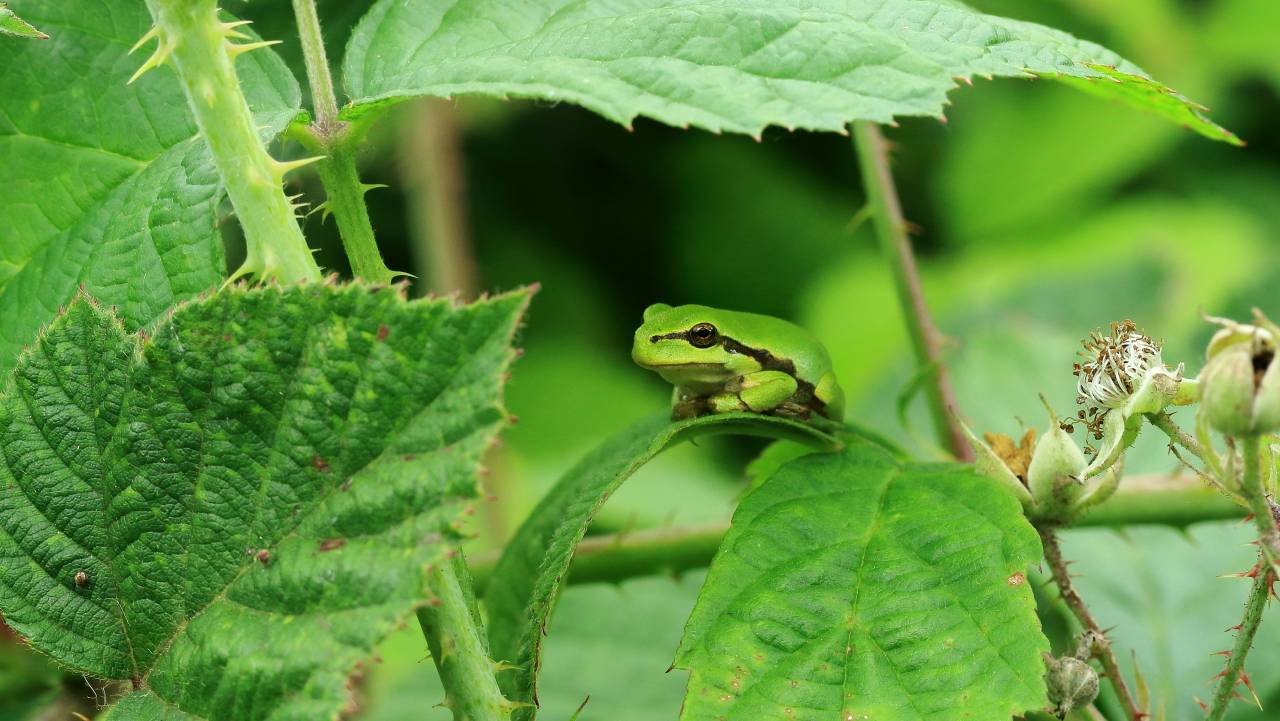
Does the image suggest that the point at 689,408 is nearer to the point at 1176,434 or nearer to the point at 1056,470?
the point at 1056,470

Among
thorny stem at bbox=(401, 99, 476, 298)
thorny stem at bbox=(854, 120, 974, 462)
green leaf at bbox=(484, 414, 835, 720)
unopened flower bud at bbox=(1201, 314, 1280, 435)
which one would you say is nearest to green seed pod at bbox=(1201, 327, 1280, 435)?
unopened flower bud at bbox=(1201, 314, 1280, 435)

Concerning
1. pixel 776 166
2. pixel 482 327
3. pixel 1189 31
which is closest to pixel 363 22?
pixel 482 327

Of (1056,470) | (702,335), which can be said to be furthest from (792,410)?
(1056,470)

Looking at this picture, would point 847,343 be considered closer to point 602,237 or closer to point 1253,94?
point 602,237

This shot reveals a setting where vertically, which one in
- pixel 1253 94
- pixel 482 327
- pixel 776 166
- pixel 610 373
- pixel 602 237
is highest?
pixel 1253 94

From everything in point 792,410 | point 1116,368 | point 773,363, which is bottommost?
point 1116,368

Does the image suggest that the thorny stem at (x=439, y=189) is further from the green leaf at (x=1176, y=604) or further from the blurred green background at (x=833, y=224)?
the green leaf at (x=1176, y=604)
